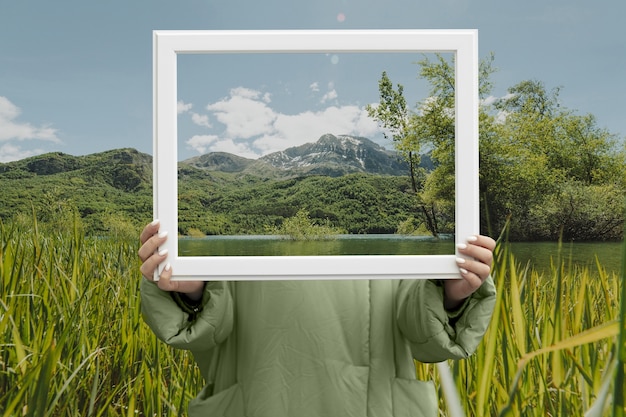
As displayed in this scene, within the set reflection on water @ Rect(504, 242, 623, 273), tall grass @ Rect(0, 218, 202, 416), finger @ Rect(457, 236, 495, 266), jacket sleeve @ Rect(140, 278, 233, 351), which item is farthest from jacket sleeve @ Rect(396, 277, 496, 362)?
reflection on water @ Rect(504, 242, 623, 273)

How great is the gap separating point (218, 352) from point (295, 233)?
364mm

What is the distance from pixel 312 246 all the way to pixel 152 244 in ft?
0.87

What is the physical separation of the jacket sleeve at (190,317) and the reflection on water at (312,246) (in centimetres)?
14

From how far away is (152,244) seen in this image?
0.69 m

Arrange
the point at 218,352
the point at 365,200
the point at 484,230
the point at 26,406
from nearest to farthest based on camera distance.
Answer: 1. the point at 365,200
2. the point at 218,352
3. the point at 26,406
4. the point at 484,230

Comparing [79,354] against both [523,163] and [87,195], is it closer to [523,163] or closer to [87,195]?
[87,195]

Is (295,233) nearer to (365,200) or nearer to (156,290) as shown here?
(365,200)

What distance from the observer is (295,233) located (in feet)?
2.50

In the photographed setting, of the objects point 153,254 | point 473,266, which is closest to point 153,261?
point 153,254

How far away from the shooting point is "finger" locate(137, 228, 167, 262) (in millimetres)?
688

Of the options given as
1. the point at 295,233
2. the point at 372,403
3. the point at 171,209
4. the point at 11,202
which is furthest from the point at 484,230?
the point at 11,202

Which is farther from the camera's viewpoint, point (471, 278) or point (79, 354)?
point (79, 354)

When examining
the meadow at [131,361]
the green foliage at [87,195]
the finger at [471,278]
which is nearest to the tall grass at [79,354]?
the meadow at [131,361]

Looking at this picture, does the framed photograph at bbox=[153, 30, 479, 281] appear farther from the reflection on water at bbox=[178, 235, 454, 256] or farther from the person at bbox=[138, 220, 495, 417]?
the person at bbox=[138, 220, 495, 417]
